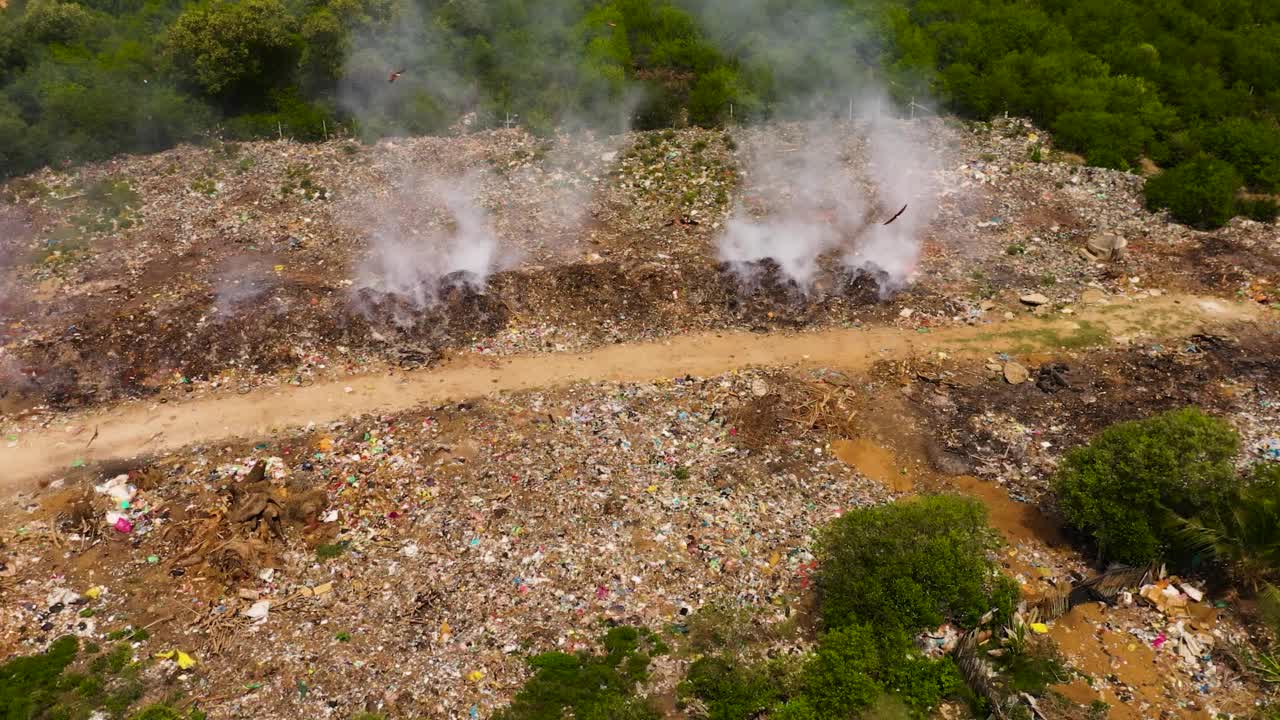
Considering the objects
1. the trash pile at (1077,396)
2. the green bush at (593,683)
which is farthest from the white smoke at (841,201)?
the green bush at (593,683)

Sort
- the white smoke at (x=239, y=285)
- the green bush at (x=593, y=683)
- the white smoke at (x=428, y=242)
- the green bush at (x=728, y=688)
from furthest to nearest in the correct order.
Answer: the white smoke at (x=428, y=242), the white smoke at (x=239, y=285), the green bush at (x=593, y=683), the green bush at (x=728, y=688)

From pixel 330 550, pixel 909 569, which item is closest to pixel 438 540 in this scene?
pixel 330 550

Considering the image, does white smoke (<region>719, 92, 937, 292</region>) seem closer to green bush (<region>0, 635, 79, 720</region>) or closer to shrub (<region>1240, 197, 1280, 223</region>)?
shrub (<region>1240, 197, 1280, 223</region>)

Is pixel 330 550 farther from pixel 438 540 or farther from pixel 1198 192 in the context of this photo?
pixel 1198 192

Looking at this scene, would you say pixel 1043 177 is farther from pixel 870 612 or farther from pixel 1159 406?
pixel 870 612

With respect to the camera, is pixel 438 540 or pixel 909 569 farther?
pixel 438 540

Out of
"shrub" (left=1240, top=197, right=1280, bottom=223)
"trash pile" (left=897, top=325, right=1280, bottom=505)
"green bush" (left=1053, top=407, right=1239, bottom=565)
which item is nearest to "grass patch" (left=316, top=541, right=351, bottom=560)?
"trash pile" (left=897, top=325, right=1280, bottom=505)

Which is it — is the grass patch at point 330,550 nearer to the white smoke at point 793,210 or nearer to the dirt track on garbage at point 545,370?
the dirt track on garbage at point 545,370
